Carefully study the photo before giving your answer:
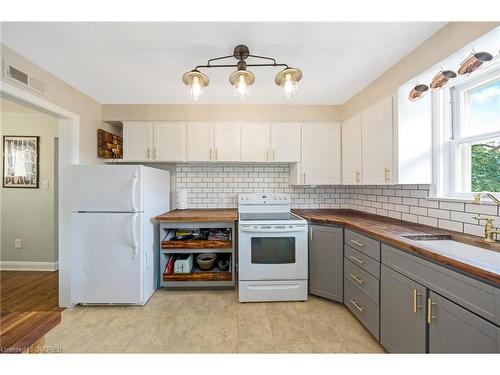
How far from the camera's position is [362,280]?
184cm

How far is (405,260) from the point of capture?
4.46ft

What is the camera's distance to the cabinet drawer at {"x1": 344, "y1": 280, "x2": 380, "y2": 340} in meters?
1.67

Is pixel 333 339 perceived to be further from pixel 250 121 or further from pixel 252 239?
pixel 250 121

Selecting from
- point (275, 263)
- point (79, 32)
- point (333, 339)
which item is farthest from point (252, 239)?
point (79, 32)

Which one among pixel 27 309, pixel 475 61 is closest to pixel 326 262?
pixel 475 61

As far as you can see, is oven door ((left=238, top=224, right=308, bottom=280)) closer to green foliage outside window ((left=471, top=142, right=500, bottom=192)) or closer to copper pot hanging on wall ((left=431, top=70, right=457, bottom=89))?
green foliage outside window ((left=471, top=142, right=500, bottom=192))

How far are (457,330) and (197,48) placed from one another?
236 centimetres

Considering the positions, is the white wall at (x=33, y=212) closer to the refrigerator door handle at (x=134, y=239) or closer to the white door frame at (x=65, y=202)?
the white door frame at (x=65, y=202)

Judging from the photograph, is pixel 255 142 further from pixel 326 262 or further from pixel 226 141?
pixel 326 262

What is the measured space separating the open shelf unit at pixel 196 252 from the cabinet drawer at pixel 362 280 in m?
1.23

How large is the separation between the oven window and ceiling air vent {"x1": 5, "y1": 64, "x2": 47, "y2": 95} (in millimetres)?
2422

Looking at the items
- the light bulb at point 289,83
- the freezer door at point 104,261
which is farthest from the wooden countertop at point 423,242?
the freezer door at point 104,261

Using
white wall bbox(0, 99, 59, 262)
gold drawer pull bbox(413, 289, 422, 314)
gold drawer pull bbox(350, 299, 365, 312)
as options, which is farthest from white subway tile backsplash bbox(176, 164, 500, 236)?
white wall bbox(0, 99, 59, 262)

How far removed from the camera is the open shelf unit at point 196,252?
99.3 inches
